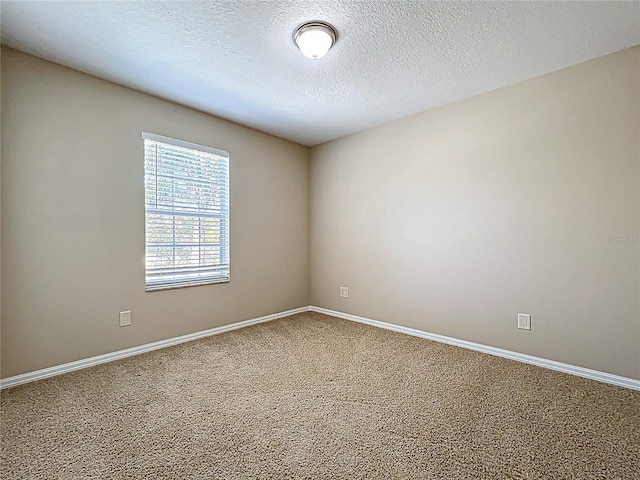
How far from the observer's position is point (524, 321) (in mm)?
2697

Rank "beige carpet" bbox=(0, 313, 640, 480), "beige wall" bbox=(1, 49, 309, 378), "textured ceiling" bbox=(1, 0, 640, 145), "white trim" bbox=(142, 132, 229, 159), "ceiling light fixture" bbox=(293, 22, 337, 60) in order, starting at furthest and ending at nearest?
"white trim" bbox=(142, 132, 229, 159)
"beige wall" bbox=(1, 49, 309, 378)
"ceiling light fixture" bbox=(293, 22, 337, 60)
"textured ceiling" bbox=(1, 0, 640, 145)
"beige carpet" bbox=(0, 313, 640, 480)

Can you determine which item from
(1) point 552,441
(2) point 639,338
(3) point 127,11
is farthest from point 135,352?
(2) point 639,338

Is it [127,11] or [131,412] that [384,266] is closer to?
[131,412]

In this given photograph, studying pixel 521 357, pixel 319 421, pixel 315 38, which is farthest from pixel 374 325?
pixel 315 38

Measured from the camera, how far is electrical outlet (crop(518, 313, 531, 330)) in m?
2.67

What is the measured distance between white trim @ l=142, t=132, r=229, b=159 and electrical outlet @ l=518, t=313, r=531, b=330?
333 centimetres

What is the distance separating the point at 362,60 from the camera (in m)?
2.35

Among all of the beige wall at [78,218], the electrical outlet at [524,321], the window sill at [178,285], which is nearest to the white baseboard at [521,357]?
the electrical outlet at [524,321]

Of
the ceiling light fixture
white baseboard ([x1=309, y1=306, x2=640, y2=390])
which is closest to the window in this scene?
the ceiling light fixture

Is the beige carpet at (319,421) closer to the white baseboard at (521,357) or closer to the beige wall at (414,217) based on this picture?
the white baseboard at (521,357)

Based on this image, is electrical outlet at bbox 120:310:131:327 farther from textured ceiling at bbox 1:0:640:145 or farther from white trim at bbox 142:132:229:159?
textured ceiling at bbox 1:0:640:145

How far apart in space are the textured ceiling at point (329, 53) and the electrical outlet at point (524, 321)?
201 centimetres

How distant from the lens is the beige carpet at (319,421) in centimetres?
144

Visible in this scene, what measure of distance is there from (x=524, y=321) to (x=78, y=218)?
381cm
